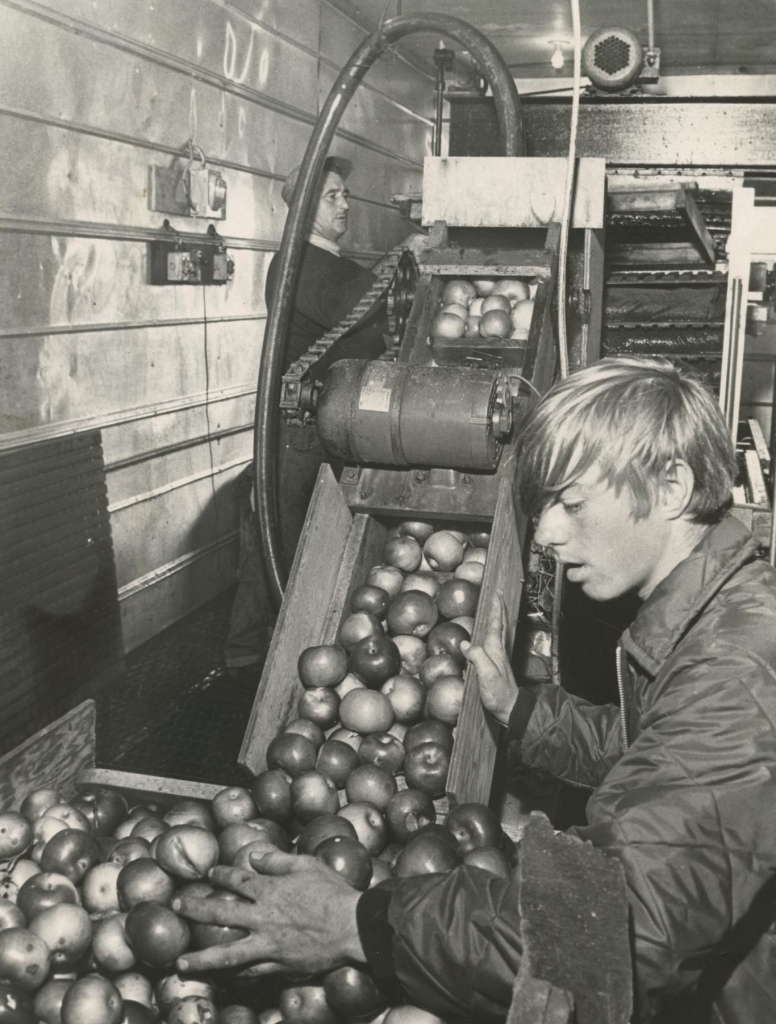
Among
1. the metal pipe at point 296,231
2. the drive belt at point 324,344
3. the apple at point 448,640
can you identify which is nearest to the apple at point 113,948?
the apple at point 448,640

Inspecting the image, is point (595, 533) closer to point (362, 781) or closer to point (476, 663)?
point (476, 663)

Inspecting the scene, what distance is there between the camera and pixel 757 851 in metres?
1.27

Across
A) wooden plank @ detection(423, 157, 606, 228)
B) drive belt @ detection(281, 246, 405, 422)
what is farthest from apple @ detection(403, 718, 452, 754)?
wooden plank @ detection(423, 157, 606, 228)

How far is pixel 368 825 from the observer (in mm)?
2291

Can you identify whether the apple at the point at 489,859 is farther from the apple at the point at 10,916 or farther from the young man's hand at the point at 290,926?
the apple at the point at 10,916

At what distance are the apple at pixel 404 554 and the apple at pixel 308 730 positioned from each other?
2.30 feet

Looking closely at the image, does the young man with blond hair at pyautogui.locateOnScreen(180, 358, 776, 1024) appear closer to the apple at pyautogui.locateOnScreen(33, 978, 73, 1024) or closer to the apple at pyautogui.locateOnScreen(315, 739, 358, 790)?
the apple at pyautogui.locateOnScreen(33, 978, 73, 1024)

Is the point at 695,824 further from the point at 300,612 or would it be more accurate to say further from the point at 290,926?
the point at 300,612

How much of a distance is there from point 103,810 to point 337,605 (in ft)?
3.25

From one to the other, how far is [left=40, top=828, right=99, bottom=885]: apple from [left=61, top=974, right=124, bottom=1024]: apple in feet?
1.17

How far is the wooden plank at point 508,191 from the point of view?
3.52 m

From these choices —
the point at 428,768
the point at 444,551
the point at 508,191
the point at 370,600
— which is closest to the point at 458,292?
the point at 508,191

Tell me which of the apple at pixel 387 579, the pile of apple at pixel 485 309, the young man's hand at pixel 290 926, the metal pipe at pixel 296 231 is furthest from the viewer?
the metal pipe at pixel 296 231

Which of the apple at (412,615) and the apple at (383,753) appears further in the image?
the apple at (412,615)
